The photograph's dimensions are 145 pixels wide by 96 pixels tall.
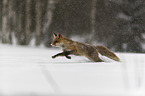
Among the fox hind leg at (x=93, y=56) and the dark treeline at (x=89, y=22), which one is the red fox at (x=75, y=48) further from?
the dark treeline at (x=89, y=22)

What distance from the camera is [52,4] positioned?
10.6 m

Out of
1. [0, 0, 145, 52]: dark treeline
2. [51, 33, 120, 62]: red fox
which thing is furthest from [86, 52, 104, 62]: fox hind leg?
[0, 0, 145, 52]: dark treeline

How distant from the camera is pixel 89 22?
10.2 metres

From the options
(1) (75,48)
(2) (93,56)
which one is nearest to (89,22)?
(2) (93,56)

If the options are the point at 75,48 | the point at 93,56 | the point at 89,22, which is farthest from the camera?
the point at 89,22

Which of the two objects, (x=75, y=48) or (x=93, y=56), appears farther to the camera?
(x=93, y=56)

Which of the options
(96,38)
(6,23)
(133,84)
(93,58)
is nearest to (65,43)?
(93,58)

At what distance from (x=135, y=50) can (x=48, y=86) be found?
8.36m

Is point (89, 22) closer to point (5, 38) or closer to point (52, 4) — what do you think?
point (52, 4)

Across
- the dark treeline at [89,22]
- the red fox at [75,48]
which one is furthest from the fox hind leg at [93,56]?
the dark treeline at [89,22]

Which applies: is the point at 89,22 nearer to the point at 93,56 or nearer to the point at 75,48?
the point at 93,56

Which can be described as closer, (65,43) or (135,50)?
(65,43)

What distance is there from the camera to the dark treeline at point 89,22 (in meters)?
9.66

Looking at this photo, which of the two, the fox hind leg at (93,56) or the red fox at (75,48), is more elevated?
the red fox at (75,48)
